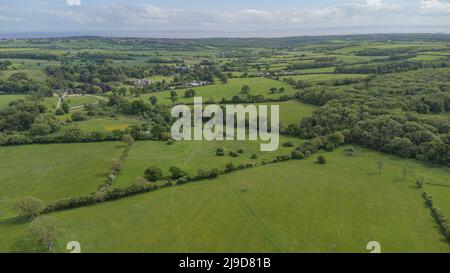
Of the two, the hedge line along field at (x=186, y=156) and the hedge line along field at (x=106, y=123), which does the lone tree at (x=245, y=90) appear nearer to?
the hedge line along field at (x=106, y=123)

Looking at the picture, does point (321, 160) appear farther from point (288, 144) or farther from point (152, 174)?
point (152, 174)

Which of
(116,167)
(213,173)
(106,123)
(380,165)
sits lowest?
(213,173)


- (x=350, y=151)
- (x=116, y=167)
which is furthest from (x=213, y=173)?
(x=350, y=151)

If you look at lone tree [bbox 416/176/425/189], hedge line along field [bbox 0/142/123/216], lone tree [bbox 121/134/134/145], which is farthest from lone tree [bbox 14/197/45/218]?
lone tree [bbox 416/176/425/189]

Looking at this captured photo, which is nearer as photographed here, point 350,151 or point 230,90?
point 350,151
